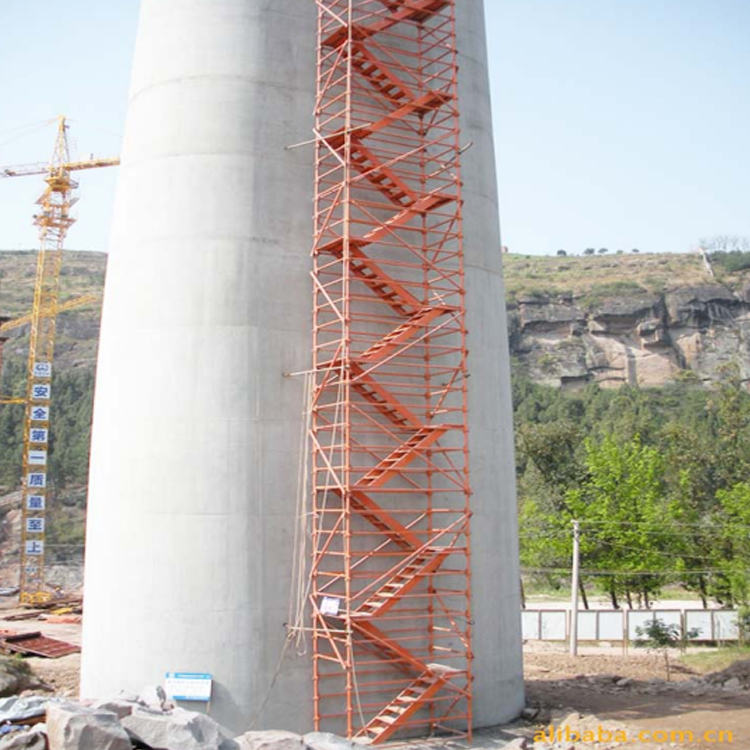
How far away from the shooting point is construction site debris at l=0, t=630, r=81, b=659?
Result: 110 ft

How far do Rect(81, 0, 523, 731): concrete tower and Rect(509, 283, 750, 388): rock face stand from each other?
408ft

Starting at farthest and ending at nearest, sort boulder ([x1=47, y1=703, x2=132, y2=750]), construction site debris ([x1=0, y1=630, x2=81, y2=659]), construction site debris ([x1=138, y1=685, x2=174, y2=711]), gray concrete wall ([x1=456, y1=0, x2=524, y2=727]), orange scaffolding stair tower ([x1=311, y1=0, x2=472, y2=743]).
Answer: construction site debris ([x1=0, y1=630, x2=81, y2=659]) < gray concrete wall ([x1=456, y1=0, x2=524, y2=727]) < orange scaffolding stair tower ([x1=311, y1=0, x2=472, y2=743]) < construction site debris ([x1=138, y1=685, x2=174, y2=711]) < boulder ([x1=47, y1=703, x2=132, y2=750])

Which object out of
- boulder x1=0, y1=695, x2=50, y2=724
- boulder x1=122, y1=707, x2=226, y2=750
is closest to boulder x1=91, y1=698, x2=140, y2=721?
boulder x1=122, y1=707, x2=226, y2=750

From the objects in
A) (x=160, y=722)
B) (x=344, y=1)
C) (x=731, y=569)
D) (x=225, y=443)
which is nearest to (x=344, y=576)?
(x=225, y=443)

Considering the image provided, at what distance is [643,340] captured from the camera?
475ft

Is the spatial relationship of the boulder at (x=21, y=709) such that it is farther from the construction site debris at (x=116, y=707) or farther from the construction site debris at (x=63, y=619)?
the construction site debris at (x=63, y=619)

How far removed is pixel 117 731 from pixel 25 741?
1336mm

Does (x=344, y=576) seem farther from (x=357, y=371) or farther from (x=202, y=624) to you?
(x=357, y=371)

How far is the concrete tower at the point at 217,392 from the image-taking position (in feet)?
61.8

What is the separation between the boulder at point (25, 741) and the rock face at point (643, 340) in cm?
13265

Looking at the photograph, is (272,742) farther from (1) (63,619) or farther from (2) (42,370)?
(2) (42,370)

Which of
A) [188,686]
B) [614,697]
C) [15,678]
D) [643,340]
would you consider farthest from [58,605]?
[643,340]

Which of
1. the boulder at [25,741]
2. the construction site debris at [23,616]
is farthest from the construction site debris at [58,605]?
the boulder at [25,741]

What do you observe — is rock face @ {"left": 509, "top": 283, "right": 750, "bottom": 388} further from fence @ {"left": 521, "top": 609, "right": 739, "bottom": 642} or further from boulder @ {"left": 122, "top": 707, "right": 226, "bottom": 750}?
boulder @ {"left": 122, "top": 707, "right": 226, "bottom": 750}
